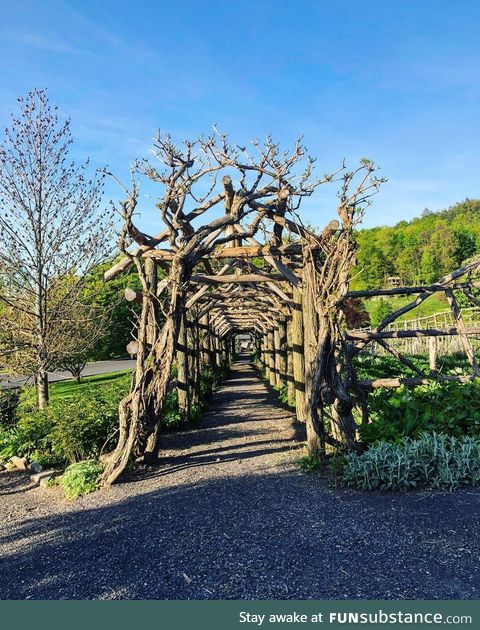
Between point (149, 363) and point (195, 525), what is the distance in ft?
8.10

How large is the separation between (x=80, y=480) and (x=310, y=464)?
285cm

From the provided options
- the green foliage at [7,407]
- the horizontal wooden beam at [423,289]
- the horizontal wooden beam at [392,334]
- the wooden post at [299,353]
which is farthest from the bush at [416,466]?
the green foliage at [7,407]

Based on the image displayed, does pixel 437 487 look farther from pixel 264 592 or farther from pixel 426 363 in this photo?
pixel 426 363

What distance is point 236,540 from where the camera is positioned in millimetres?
3791

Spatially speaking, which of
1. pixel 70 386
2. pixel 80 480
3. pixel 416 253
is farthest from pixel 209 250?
pixel 416 253

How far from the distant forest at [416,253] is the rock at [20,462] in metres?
61.5

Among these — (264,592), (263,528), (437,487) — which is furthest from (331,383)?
(264,592)

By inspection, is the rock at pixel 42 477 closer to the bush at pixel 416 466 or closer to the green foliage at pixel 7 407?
the green foliage at pixel 7 407

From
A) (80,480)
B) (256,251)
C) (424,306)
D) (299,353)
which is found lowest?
Result: (80,480)

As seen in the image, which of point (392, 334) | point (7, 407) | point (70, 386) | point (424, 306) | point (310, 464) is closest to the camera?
point (310, 464)

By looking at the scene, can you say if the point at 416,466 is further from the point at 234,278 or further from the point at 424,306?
the point at 424,306

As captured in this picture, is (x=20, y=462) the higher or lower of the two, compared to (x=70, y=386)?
lower

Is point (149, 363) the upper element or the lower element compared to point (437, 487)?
upper

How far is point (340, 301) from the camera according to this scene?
5.67m
